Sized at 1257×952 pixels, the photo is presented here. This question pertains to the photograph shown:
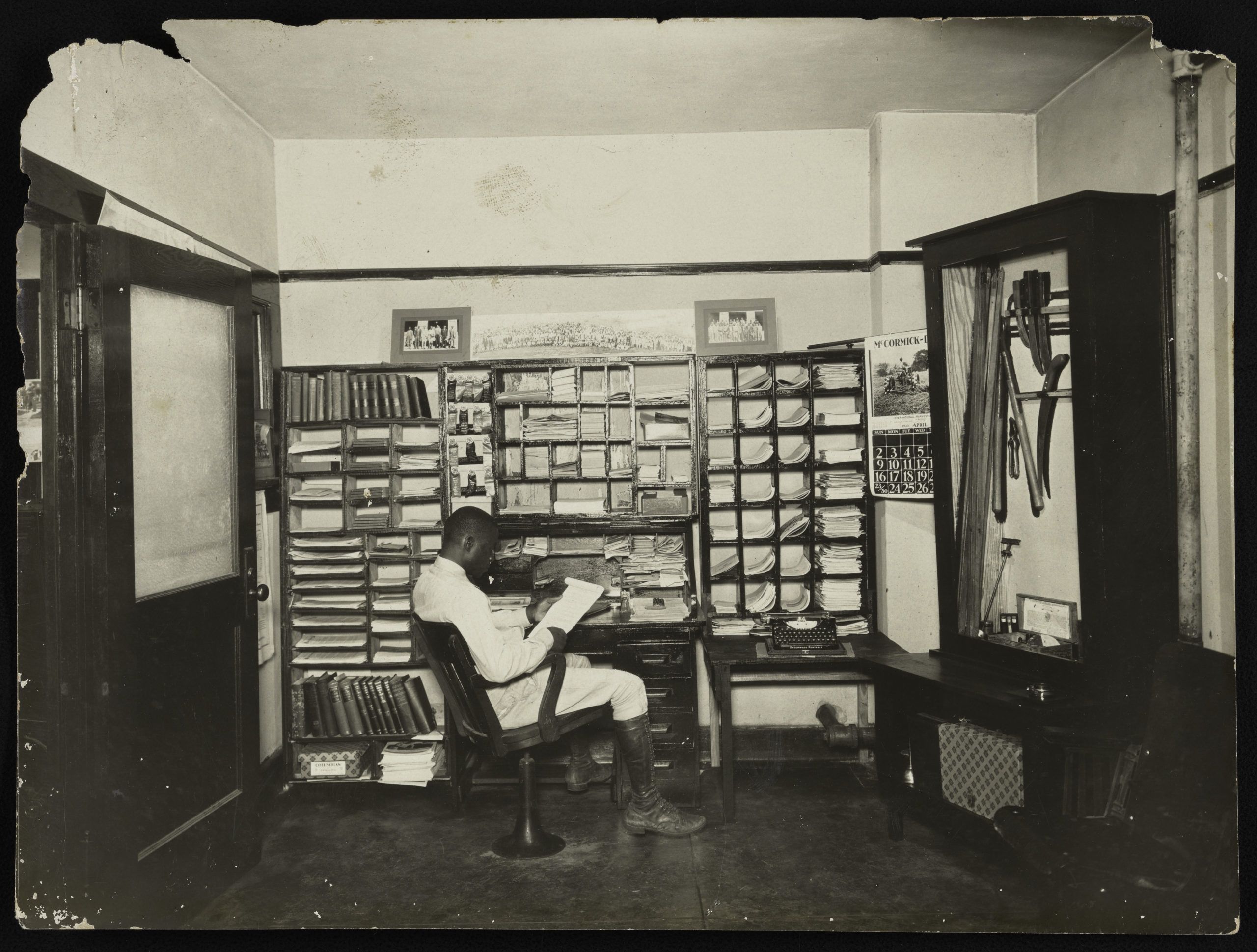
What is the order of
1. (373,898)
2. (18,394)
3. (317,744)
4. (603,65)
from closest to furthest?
1. (18,394)
2. (373,898)
3. (603,65)
4. (317,744)

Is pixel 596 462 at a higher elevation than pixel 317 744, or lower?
higher

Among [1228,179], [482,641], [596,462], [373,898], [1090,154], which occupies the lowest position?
[373,898]

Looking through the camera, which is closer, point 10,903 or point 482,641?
point 10,903

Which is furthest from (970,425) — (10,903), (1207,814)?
(10,903)

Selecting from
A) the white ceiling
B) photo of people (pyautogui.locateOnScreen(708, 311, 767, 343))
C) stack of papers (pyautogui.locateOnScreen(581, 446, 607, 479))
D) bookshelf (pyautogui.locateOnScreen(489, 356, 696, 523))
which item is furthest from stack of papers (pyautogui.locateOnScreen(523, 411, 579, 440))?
the white ceiling

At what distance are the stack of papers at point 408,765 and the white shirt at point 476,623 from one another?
3.15ft

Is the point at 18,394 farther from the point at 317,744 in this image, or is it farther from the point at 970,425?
the point at 970,425

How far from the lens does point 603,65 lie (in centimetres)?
322

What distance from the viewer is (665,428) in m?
3.94

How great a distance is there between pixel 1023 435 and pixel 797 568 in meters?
1.37

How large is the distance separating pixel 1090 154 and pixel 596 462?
2.61 meters

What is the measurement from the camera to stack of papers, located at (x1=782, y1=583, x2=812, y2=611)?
403 cm

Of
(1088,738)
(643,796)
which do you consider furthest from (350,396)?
(1088,738)

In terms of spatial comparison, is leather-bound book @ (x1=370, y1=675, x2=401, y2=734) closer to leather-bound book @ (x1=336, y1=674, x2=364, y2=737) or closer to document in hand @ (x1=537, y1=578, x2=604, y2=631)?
leather-bound book @ (x1=336, y1=674, x2=364, y2=737)
